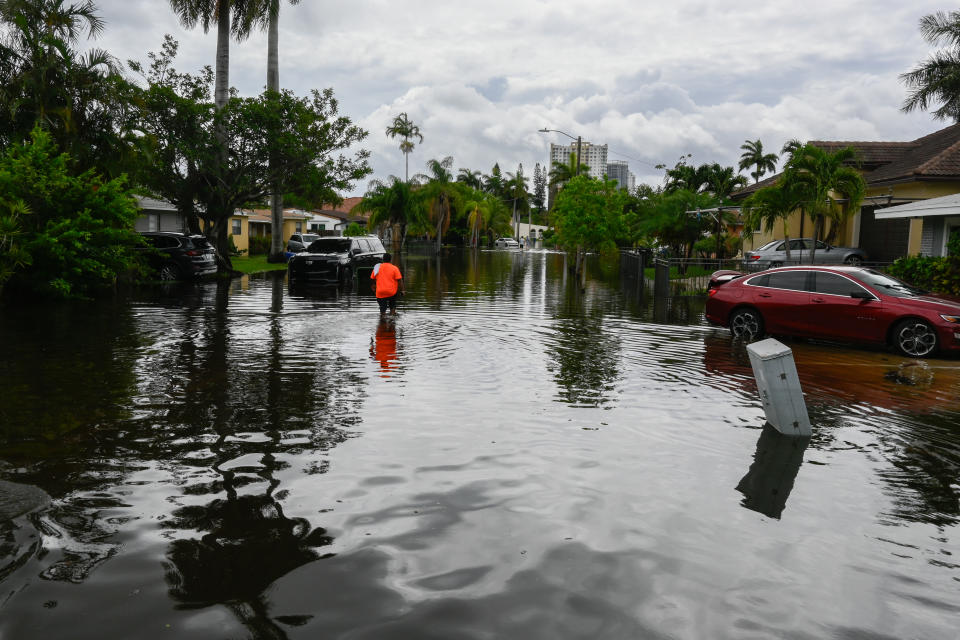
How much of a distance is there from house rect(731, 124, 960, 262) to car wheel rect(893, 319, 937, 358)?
27.7 ft

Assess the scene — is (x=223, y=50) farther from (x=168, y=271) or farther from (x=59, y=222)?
(x=59, y=222)

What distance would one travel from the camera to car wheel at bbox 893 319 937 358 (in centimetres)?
1251

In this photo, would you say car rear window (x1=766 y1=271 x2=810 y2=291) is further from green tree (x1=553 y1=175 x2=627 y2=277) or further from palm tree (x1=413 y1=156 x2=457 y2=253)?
palm tree (x1=413 y1=156 x2=457 y2=253)

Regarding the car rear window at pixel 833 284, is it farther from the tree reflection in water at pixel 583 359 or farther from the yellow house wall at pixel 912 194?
the yellow house wall at pixel 912 194

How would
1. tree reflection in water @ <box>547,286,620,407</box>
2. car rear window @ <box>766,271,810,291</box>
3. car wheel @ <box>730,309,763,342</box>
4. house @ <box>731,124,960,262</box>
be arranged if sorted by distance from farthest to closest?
1. house @ <box>731,124,960,262</box>
2. car wheel @ <box>730,309,763,342</box>
3. car rear window @ <box>766,271,810,291</box>
4. tree reflection in water @ <box>547,286,620,407</box>

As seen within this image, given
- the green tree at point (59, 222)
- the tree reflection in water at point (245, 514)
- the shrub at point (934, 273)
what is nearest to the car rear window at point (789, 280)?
the shrub at point (934, 273)

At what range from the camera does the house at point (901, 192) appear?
80.1 feet

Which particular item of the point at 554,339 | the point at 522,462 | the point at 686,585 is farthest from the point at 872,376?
the point at 686,585

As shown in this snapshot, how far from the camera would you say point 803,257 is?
3084cm

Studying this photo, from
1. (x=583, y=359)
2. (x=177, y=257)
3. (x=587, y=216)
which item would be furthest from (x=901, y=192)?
(x=177, y=257)

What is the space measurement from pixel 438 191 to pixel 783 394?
67934 mm

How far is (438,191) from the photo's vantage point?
242ft

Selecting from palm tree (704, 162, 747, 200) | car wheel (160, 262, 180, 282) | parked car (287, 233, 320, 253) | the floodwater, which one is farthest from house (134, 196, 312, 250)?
palm tree (704, 162, 747, 200)

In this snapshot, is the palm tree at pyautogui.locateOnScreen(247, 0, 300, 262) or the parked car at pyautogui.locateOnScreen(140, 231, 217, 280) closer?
the parked car at pyautogui.locateOnScreen(140, 231, 217, 280)
